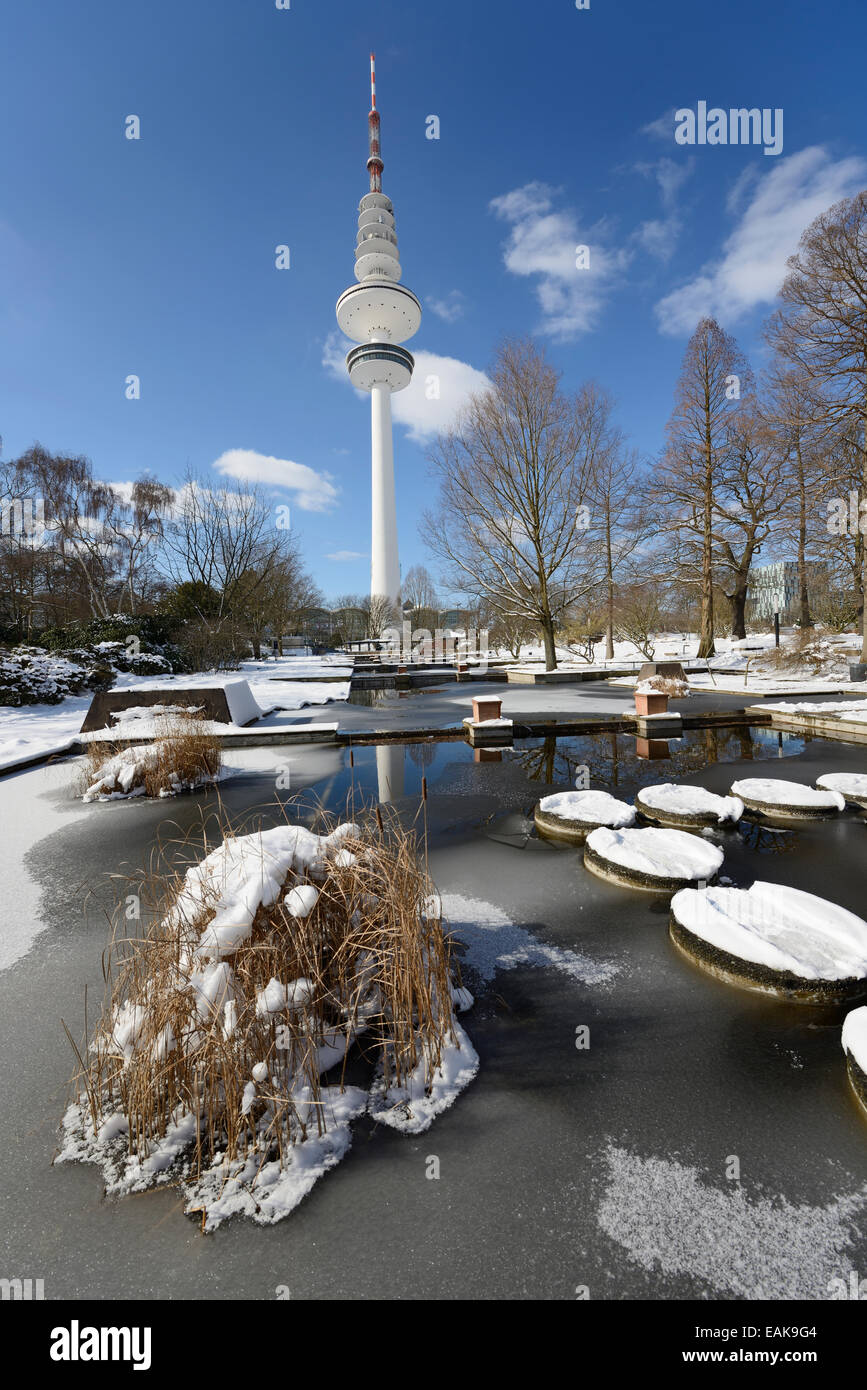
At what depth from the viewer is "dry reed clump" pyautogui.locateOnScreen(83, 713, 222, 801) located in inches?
283

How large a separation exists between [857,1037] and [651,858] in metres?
2.01

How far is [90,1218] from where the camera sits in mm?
1809

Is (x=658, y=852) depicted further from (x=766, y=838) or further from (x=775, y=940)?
(x=766, y=838)

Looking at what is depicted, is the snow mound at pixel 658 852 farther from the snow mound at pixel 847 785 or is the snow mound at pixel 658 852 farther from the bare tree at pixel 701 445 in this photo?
the bare tree at pixel 701 445

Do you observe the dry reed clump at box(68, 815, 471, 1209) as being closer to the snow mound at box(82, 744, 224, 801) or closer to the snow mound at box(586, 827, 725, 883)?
the snow mound at box(586, 827, 725, 883)

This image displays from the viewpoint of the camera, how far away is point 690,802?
222 inches

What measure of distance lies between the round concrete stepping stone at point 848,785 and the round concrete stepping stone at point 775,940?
10.6 feet

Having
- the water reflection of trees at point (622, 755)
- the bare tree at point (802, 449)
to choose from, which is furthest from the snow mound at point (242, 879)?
the bare tree at point (802, 449)

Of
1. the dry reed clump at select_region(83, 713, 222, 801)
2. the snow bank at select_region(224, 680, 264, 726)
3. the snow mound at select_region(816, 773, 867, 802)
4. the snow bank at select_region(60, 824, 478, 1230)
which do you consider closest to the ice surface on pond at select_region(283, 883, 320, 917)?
the snow bank at select_region(60, 824, 478, 1230)

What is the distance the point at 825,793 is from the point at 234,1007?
6086 mm

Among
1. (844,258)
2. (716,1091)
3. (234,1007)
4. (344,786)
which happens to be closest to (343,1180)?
(234,1007)

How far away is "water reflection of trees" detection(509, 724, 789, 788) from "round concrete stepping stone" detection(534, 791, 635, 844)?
1257 mm

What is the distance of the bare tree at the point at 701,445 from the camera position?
850 inches
